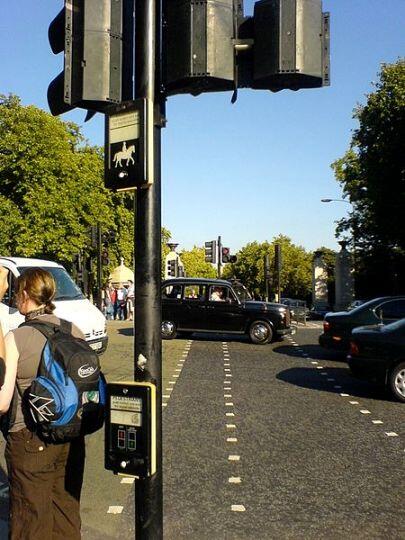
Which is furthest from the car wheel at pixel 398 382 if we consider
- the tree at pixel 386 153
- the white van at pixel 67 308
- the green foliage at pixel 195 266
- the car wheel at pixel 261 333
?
the green foliage at pixel 195 266

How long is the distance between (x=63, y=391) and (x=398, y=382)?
6915mm

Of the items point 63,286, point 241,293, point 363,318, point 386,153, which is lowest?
point 363,318

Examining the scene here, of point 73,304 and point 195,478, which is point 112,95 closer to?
point 195,478

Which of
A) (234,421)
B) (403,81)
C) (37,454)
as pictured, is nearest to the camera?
(37,454)

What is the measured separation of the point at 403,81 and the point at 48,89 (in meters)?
33.3

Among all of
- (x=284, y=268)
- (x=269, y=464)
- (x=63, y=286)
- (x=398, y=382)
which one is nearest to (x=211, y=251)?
(x=63, y=286)

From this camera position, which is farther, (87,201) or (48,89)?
(87,201)

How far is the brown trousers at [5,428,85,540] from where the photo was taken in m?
2.88

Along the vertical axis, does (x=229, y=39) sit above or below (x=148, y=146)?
above

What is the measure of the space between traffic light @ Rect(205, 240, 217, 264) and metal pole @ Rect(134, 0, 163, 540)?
1018 inches

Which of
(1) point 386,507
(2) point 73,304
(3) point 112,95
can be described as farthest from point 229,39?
(2) point 73,304

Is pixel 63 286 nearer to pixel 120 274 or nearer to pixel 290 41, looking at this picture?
pixel 290 41

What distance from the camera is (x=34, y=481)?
2.88m

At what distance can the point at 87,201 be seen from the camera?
117 ft
